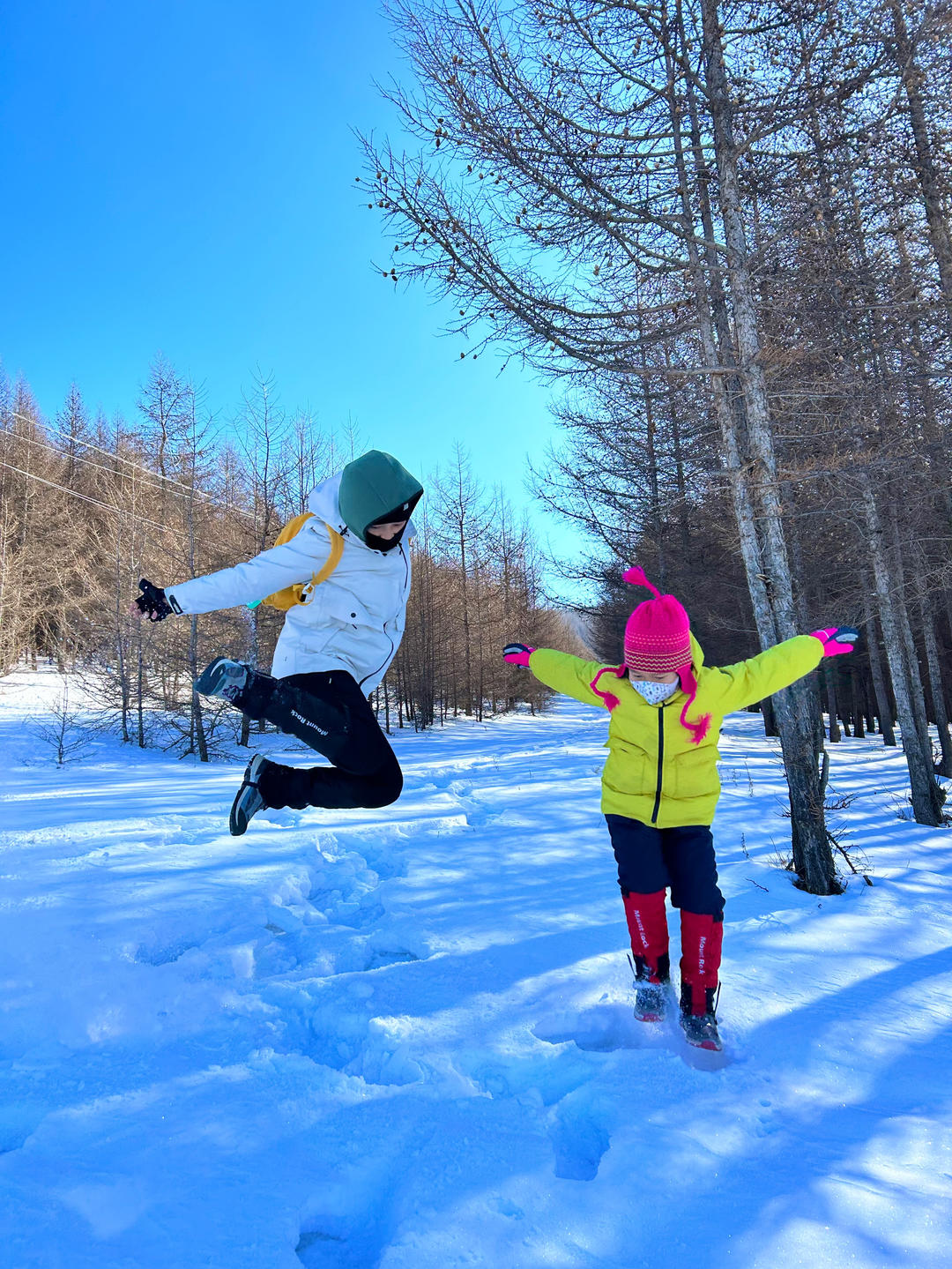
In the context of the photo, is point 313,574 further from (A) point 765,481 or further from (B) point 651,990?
(A) point 765,481

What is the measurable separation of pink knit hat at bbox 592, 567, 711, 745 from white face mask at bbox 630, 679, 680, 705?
0.05 m

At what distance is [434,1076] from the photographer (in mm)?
2148

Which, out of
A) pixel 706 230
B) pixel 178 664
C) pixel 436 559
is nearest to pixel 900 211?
pixel 706 230

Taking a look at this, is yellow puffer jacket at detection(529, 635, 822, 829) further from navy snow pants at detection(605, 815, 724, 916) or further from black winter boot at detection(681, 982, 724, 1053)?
black winter boot at detection(681, 982, 724, 1053)

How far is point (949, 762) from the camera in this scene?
1451 cm

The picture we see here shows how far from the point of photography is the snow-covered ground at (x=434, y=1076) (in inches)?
62.0

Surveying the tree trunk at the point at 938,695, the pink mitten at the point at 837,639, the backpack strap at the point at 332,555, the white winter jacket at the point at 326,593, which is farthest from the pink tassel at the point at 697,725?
the tree trunk at the point at 938,695

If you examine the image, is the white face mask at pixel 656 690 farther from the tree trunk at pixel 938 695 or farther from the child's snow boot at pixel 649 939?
the tree trunk at pixel 938 695

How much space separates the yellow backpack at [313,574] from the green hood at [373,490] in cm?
10

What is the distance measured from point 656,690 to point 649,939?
1.09 m

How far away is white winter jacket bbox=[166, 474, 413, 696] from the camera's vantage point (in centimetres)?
272

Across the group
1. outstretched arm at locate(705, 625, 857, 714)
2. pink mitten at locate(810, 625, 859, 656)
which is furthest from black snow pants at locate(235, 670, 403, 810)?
pink mitten at locate(810, 625, 859, 656)

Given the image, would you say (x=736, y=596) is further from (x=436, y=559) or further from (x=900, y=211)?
(x=436, y=559)

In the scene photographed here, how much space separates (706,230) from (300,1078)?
6914 mm
